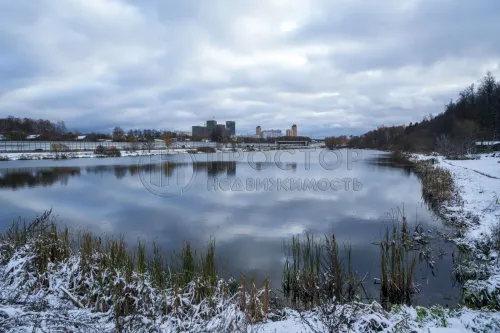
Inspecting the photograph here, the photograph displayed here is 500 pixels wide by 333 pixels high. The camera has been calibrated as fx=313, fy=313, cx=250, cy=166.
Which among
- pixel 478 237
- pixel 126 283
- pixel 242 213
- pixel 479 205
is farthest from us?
pixel 242 213

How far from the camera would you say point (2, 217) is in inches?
407

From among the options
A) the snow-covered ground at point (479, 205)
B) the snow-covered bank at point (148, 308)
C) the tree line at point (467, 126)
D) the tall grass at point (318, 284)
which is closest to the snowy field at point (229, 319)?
the snow-covered bank at point (148, 308)

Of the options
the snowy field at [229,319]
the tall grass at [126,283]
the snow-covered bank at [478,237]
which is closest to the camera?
the snowy field at [229,319]

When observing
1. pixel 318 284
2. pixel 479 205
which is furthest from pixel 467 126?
pixel 318 284

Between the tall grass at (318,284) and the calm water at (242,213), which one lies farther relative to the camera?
the calm water at (242,213)

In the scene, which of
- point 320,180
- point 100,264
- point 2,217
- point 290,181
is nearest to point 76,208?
point 2,217

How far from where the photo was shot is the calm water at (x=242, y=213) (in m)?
6.64

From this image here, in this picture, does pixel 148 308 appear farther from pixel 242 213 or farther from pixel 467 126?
pixel 467 126

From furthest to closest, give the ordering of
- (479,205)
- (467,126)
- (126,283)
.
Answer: (467,126), (479,205), (126,283)

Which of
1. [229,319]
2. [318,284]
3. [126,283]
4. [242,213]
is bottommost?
[242,213]

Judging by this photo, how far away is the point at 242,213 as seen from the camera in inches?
438

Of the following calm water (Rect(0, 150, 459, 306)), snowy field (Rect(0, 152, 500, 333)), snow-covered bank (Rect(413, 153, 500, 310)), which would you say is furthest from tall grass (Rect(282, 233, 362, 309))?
snow-covered bank (Rect(413, 153, 500, 310))

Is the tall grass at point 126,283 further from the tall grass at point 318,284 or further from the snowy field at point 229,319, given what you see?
the tall grass at point 318,284

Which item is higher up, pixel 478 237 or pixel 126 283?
pixel 126 283
